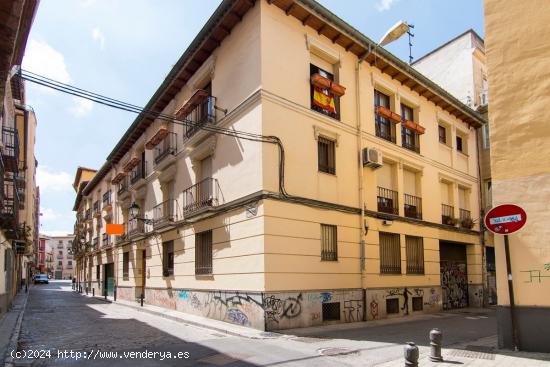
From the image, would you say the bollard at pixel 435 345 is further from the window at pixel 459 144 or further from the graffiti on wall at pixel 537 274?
the window at pixel 459 144

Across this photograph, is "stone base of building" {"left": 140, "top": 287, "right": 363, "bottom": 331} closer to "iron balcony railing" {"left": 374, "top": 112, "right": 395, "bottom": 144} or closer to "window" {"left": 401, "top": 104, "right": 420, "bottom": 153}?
"iron balcony railing" {"left": 374, "top": 112, "right": 395, "bottom": 144}

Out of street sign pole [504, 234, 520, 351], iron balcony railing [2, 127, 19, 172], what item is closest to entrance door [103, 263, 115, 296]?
iron balcony railing [2, 127, 19, 172]

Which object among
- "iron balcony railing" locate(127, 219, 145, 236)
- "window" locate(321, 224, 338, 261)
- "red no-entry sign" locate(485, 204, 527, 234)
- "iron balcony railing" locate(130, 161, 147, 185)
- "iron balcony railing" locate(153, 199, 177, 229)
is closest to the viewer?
"red no-entry sign" locate(485, 204, 527, 234)

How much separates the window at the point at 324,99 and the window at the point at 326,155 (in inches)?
38.6

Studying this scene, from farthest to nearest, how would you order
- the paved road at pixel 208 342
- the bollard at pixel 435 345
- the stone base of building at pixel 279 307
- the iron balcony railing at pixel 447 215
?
1. the iron balcony railing at pixel 447 215
2. the stone base of building at pixel 279 307
3. the paved road at pixel 208 342
4. the bollard at pixel 435 345

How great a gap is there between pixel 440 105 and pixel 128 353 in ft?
58.3

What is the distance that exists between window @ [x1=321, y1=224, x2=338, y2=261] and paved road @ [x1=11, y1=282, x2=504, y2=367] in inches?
97.7

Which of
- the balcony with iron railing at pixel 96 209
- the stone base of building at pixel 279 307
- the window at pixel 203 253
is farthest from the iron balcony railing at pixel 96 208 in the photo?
the stone base of building at pixel 279 307

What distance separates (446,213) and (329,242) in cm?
889

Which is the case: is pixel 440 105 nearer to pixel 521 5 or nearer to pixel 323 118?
pixel 323 118

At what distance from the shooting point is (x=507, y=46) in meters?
8.71

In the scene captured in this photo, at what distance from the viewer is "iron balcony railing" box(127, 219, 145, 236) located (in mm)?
23020

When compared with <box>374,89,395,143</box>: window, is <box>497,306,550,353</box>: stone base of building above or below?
below

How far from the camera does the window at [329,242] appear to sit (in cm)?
1417
